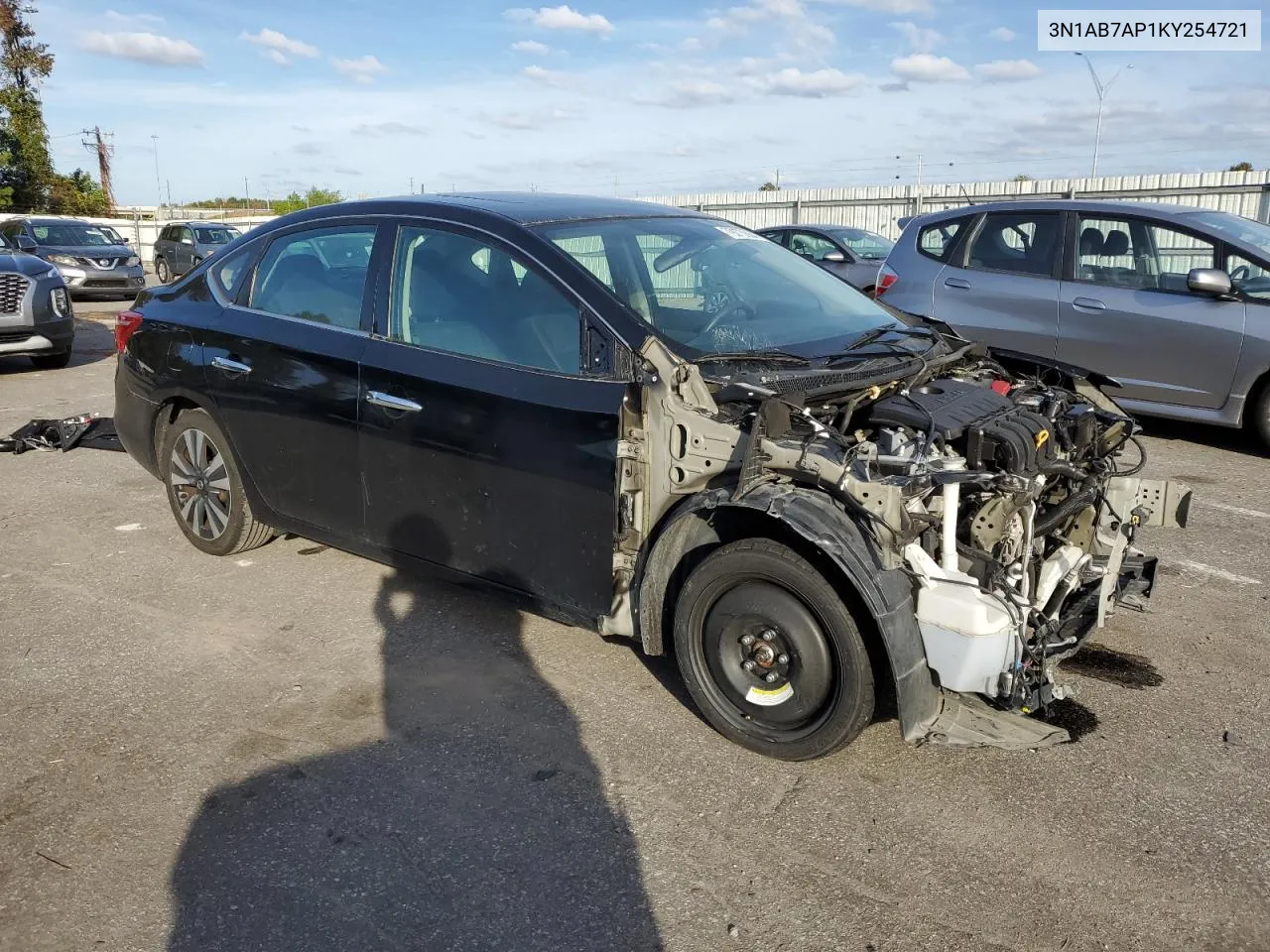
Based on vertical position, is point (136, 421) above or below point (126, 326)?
below

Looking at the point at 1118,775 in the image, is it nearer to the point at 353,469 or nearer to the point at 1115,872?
the point at 1115,872

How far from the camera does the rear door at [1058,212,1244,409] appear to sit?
7.20 m

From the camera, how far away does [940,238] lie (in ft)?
28.0

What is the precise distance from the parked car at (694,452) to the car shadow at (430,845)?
523 millimetres

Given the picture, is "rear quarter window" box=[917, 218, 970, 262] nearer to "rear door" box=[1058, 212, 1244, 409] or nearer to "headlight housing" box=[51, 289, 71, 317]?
"rear door" box=[1058, 212, 1244, 409]

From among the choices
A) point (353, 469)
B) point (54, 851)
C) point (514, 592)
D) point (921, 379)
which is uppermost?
point (921, 379)

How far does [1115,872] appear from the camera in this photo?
9.26 feet

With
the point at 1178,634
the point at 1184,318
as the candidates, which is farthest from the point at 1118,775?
the point at 1184,318

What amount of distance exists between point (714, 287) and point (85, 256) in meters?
19.8

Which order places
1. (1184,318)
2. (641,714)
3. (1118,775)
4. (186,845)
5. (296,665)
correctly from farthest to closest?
1. (1184,318)
2. (296,665)
3. (641,714)
4. (1118,775)
5. (186,845)

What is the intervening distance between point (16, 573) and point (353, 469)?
225 cm

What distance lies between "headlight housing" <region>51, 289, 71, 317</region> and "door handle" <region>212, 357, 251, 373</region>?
784 centimetres

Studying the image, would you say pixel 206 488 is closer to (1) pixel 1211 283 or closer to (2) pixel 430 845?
(2) pixel 430 845

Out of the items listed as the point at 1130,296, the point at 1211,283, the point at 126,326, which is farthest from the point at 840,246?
the point at 126,326
